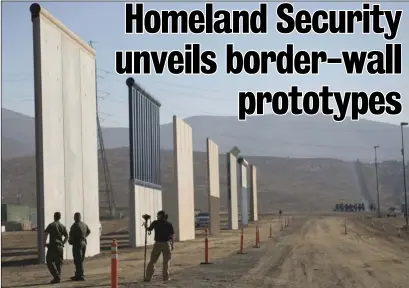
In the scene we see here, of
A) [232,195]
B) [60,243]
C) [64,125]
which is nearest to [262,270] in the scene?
[60,243]

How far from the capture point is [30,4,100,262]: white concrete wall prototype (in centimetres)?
2708

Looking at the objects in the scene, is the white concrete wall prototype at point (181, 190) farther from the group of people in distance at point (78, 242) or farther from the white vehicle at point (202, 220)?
the group of people in distance at point (78, 242)

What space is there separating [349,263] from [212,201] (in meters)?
35.5

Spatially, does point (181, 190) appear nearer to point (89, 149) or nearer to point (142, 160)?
point (142, 160)

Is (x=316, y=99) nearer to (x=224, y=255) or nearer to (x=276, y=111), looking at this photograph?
(x=276, y=111)

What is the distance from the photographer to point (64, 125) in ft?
96.6

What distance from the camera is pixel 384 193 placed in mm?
184875

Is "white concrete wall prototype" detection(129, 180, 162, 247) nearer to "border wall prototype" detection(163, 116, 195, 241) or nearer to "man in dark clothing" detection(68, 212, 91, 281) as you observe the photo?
"border wall prototype" detection(163, 116, 195, 241)

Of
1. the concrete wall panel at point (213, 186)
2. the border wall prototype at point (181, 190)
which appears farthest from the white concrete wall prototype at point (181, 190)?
the concrete wall panel at point (213, 186)

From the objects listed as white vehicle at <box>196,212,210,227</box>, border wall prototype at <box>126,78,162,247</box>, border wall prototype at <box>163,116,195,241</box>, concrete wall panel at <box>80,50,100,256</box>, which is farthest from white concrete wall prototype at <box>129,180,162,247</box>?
white vehicle at <box>196,212,210,227</box>

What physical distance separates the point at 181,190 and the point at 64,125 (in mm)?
20593

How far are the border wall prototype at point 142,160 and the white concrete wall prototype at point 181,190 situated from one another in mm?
1120

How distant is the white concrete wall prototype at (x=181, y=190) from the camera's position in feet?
157

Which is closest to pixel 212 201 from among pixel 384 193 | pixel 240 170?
pixel 240 170
